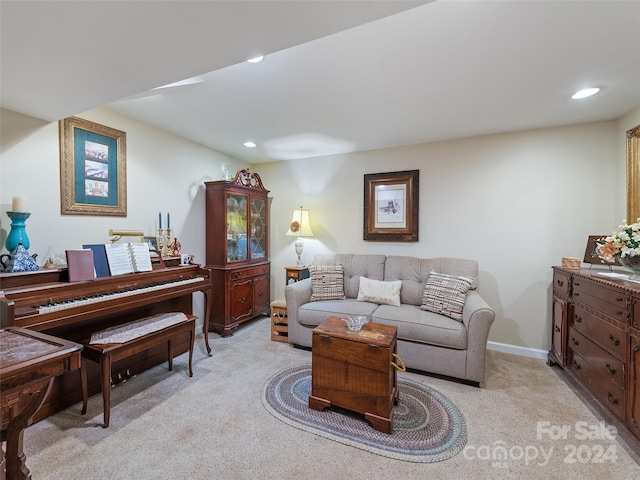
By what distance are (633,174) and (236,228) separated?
4072 mm

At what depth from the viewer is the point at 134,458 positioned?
156 centimetres

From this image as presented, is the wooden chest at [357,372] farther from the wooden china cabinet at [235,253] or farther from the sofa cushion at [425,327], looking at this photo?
the wooden china cabinet at [235,253]

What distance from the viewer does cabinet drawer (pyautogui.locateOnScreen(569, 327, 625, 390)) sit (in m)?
1.76

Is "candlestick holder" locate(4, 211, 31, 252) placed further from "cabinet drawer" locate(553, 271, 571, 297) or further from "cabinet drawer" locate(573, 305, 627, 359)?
"cabinet drawer" locate(553, 271, 571, 297)

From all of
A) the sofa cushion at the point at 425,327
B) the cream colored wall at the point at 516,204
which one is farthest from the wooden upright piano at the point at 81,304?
the cream colored wall at the point at 516,204

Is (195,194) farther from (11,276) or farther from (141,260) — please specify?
(11,276)

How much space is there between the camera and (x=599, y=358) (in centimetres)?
197

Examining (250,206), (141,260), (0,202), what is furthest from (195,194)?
(0,202)

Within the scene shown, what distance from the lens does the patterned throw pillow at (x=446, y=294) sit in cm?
263

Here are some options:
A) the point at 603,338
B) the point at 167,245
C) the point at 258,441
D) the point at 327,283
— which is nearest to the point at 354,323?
the point at 258,441

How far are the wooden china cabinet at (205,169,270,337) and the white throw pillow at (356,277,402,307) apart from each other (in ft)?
5.01

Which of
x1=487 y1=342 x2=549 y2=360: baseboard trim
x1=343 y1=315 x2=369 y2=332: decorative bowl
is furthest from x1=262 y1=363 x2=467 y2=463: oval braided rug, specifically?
x1=487 y1=342 x2=549 y2=360: baseboard trim

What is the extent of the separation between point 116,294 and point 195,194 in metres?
1.74

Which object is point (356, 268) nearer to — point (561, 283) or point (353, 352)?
point (353, 352)
